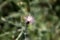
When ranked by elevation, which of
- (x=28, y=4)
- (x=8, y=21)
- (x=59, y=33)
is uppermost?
(x=28, y=4)

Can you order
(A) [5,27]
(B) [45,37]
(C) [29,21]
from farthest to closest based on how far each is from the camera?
(A) [5,27] → (B) [45,37] → (C) [29,21]

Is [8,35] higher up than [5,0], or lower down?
lower down

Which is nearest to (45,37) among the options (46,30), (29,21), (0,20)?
(46,30)

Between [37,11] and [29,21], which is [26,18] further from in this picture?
[37,11]

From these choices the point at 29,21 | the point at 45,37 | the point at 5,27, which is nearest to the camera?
the point at 29,21

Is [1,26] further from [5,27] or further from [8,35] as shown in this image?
[8,35]

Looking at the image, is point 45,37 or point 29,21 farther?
point 45,37
